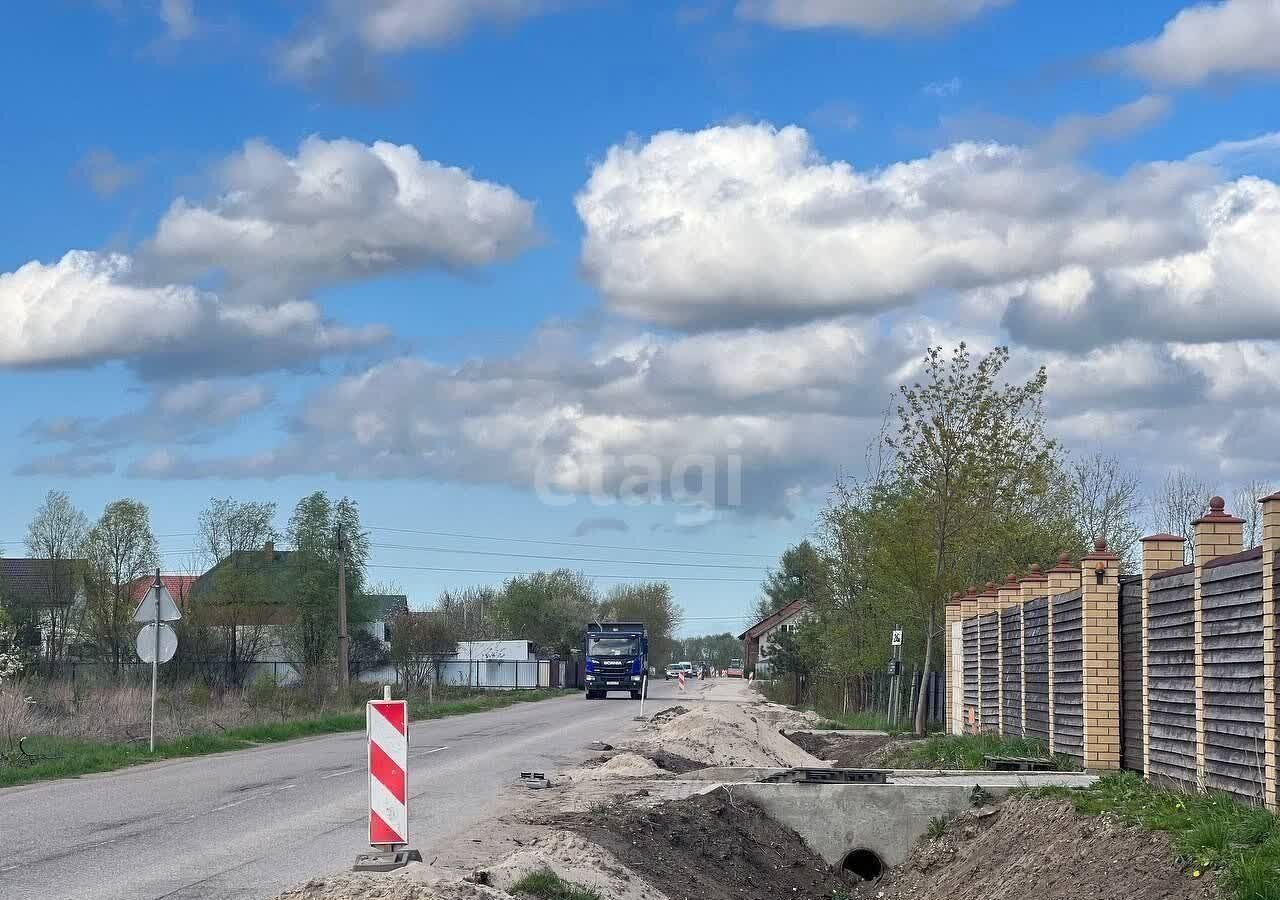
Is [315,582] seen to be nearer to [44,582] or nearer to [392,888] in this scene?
[44,582]

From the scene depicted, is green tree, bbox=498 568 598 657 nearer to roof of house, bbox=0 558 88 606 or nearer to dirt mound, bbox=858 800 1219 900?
roof of house, bbox=0 558 88 606

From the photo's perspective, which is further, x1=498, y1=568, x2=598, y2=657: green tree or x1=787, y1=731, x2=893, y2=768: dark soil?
x1=498, y1=568, x2=598, y2=657: green tree

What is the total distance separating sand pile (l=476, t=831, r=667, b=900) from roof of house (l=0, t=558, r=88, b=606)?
64242 millimetres

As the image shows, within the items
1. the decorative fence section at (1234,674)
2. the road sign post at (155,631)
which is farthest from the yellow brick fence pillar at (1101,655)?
the road sign post at (155,631)

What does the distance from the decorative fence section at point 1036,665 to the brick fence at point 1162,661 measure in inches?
1.0

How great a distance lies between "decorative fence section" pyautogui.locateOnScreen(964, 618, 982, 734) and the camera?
24.8 meters

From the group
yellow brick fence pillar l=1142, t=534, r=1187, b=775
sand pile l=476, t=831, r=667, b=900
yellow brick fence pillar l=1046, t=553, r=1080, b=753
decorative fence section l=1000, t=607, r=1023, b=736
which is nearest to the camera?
sand pile l=476, t=831, r=667, b=900

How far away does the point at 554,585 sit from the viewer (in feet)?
369

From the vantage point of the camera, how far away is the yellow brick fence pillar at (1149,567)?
13.8 metres

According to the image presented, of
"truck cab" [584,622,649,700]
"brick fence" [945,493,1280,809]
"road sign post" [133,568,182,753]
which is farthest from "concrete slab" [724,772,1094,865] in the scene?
"truck cab" [584,622,649,700]

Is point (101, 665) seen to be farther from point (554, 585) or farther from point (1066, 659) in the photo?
point (554, 585)

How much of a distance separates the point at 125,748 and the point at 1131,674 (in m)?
17.6

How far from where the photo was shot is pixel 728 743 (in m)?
26.7

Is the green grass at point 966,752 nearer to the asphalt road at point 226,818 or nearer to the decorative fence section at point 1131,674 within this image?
the decorative fence section at point 1131,674
